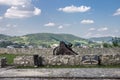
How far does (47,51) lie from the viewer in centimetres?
4162

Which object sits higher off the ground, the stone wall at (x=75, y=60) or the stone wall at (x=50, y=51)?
the stone wall at (x=50, y=51)

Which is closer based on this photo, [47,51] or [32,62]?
[32,62]

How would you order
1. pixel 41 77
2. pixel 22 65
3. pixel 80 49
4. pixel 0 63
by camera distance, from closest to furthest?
pixel 41 77, pixel 0 63, pixel 22 65, pixel 80 49

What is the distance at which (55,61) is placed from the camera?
17.5 m

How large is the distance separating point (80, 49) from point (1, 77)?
30243mm

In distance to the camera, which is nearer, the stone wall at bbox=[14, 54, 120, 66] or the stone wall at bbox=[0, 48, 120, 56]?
the stone wall at bbox=[14, 54, 120, 66]

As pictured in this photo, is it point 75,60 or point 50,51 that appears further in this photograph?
point 50,51

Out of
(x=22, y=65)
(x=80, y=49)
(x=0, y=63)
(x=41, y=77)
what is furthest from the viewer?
(x=80, y=49)

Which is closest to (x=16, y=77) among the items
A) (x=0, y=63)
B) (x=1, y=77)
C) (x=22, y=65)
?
(x=1, y=77)

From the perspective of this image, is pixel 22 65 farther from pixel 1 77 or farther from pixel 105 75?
pixel 105 75

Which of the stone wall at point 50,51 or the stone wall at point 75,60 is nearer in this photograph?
the stone wall at point 75,60

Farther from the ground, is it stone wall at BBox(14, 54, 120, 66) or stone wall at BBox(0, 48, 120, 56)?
stone wall at BBox(0, 48, 120, 56)

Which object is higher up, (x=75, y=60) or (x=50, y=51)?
(x=50, y=51)

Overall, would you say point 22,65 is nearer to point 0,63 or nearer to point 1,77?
point 0,63
